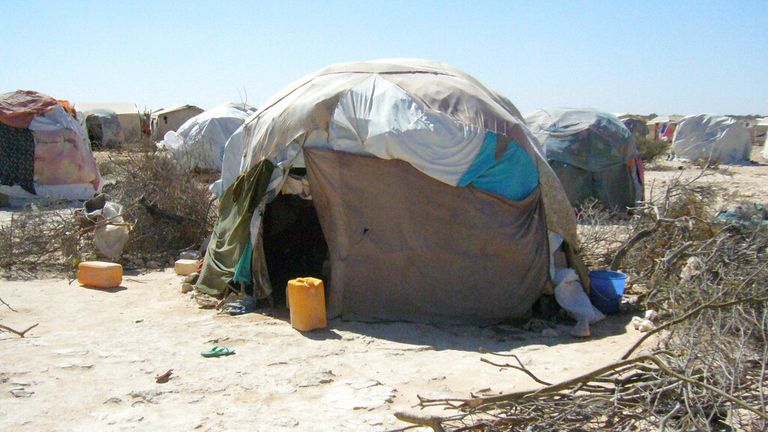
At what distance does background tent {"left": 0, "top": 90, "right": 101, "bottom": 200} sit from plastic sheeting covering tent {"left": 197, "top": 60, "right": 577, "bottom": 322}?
29.7 ft

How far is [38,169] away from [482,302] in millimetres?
10774

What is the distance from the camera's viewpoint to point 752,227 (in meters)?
6.50

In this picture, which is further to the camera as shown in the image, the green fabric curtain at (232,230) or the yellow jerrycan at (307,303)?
the green fabric curtain at (232,230)

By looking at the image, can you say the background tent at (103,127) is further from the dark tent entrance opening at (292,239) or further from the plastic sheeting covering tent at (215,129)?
the dark tent entrance opening at (292,239)

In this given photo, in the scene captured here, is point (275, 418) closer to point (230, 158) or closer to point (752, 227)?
point (230, 158)

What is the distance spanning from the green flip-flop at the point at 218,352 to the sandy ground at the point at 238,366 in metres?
0.07

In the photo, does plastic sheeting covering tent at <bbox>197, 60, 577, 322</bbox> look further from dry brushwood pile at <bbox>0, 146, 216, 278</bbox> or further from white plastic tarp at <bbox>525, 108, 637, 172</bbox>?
white plastic tarp at <bbox>525, 108, 637, 172</bbox>

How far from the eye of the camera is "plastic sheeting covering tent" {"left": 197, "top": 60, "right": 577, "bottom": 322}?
663 cm

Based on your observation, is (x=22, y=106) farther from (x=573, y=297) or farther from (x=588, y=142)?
(x=573, y=297)

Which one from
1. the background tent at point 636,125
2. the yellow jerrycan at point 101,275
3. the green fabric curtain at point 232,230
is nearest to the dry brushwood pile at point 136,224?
the yellow jerrycan at point 101,275

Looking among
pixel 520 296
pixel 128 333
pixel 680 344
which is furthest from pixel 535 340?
pixel 128 333

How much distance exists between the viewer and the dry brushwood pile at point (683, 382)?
3645 millimetres

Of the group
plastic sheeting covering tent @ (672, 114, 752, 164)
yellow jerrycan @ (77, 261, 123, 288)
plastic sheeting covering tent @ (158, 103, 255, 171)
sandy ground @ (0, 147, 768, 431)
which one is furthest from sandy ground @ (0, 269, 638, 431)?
plastic sheeting covering tent @ (672, 114, 752, 164)

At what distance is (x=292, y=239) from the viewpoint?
8.82 meters
